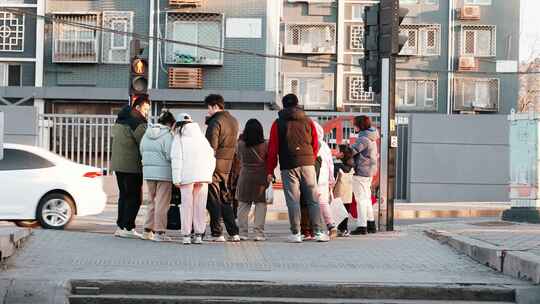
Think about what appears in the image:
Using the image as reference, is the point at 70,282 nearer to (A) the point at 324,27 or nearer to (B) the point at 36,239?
(B) the point at 36,239

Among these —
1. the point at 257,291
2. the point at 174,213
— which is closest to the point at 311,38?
the point at 174,213

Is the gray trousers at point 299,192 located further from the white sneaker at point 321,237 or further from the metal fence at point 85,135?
the metal fence at point 85,135

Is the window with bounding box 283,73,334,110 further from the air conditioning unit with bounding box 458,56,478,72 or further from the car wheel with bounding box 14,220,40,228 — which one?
the car wheel with bounding box 14,220,40,228

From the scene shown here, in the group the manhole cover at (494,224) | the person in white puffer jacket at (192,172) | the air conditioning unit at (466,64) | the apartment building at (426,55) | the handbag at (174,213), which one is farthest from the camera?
the apartment building at (426,55)

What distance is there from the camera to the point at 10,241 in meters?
9.88

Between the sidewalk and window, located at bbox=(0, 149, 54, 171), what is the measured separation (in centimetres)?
613

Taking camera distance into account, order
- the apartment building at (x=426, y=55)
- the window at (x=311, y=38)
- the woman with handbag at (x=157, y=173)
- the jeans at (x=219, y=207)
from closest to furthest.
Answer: the woman with handbag at (x=157, y=173) < the jeans at (x=219, y=207) < the window at (x=311, y=38) < the apartment building at (x=426, y=55)

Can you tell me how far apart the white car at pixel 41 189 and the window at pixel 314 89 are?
29.6 metres

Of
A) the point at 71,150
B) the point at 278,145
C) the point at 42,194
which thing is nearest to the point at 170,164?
the point at 278,145

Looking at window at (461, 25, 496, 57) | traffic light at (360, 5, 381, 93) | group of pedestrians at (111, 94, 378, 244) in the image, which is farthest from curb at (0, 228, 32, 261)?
window at (461, 25, 496, 57)

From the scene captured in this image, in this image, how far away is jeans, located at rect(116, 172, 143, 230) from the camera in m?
12.5

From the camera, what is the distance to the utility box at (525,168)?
1636cm

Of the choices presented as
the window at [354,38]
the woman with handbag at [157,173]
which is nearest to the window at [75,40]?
the window at [354,38]

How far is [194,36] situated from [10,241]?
82.8 ft
